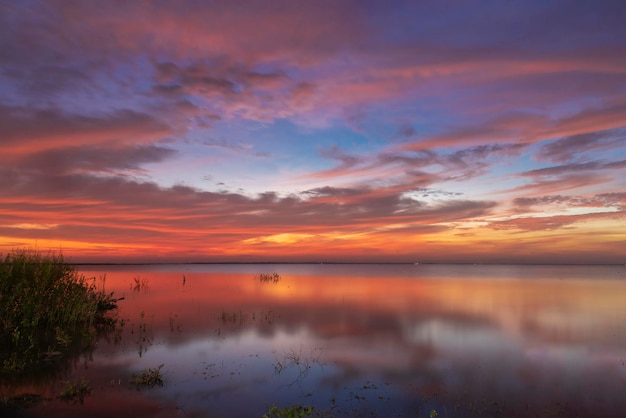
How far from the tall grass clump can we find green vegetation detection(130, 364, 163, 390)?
15.9 ft

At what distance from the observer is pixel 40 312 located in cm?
2428

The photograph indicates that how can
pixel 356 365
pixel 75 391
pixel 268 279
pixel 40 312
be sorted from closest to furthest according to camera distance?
pixel 75 391
pixel 356 365
pixel 40 312
pixel 268 279

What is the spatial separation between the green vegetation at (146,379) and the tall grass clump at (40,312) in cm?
485

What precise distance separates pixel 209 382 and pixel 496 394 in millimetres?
12124

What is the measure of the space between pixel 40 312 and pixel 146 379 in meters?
12.1

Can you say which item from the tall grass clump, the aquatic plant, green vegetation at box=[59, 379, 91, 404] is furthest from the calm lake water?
the aquatic plant

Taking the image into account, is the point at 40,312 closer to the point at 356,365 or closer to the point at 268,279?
the point at 356,365

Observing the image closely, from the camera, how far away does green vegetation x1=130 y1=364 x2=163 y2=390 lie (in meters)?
16.4

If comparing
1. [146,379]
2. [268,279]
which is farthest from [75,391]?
[268,279]

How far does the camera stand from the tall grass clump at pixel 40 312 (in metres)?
20.2

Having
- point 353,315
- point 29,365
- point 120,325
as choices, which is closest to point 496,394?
point 29,365

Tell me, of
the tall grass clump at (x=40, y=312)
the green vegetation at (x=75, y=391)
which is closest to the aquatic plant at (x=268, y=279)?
the tall grass clump at (x=40, y=312)

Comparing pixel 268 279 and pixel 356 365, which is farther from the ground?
pixel 268 279

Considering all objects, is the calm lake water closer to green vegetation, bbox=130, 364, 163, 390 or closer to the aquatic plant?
green vegetation, bbox=130, 364, 163, 390
